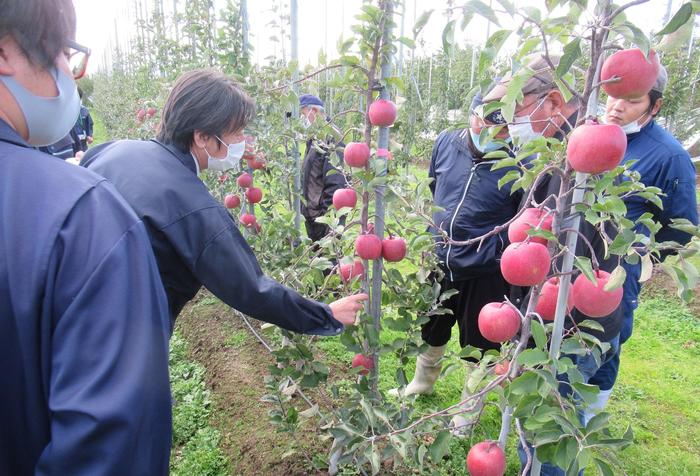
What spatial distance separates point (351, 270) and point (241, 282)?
58cm

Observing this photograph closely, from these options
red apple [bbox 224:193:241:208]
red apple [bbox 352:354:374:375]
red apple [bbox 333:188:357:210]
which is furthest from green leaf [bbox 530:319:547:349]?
red apple [bbox 224:193:241:208]

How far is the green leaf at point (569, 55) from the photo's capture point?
2.68 ft

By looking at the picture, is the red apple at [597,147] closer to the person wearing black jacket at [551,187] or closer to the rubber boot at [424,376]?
the person wearing black jacket at [551,187]

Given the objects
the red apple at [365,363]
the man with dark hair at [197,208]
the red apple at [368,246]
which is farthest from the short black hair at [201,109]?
the red apple at [365,363]

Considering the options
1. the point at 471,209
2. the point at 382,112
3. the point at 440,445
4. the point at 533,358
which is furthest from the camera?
the point at 471,209

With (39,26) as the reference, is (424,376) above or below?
below

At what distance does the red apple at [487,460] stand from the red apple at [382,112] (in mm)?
1036

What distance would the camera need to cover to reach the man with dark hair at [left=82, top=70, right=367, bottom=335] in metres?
1.37

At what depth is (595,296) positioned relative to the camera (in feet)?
3.27

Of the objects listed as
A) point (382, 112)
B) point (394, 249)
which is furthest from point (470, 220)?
point (382, 112)

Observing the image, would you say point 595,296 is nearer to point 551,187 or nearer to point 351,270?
point 551,187

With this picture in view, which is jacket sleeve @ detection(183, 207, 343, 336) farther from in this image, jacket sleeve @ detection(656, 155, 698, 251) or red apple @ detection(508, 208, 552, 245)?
jacket sleeve @ detection(656, 155, 698, 251)

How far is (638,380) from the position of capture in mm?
3273

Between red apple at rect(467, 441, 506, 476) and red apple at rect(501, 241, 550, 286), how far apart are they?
482 millimetres
